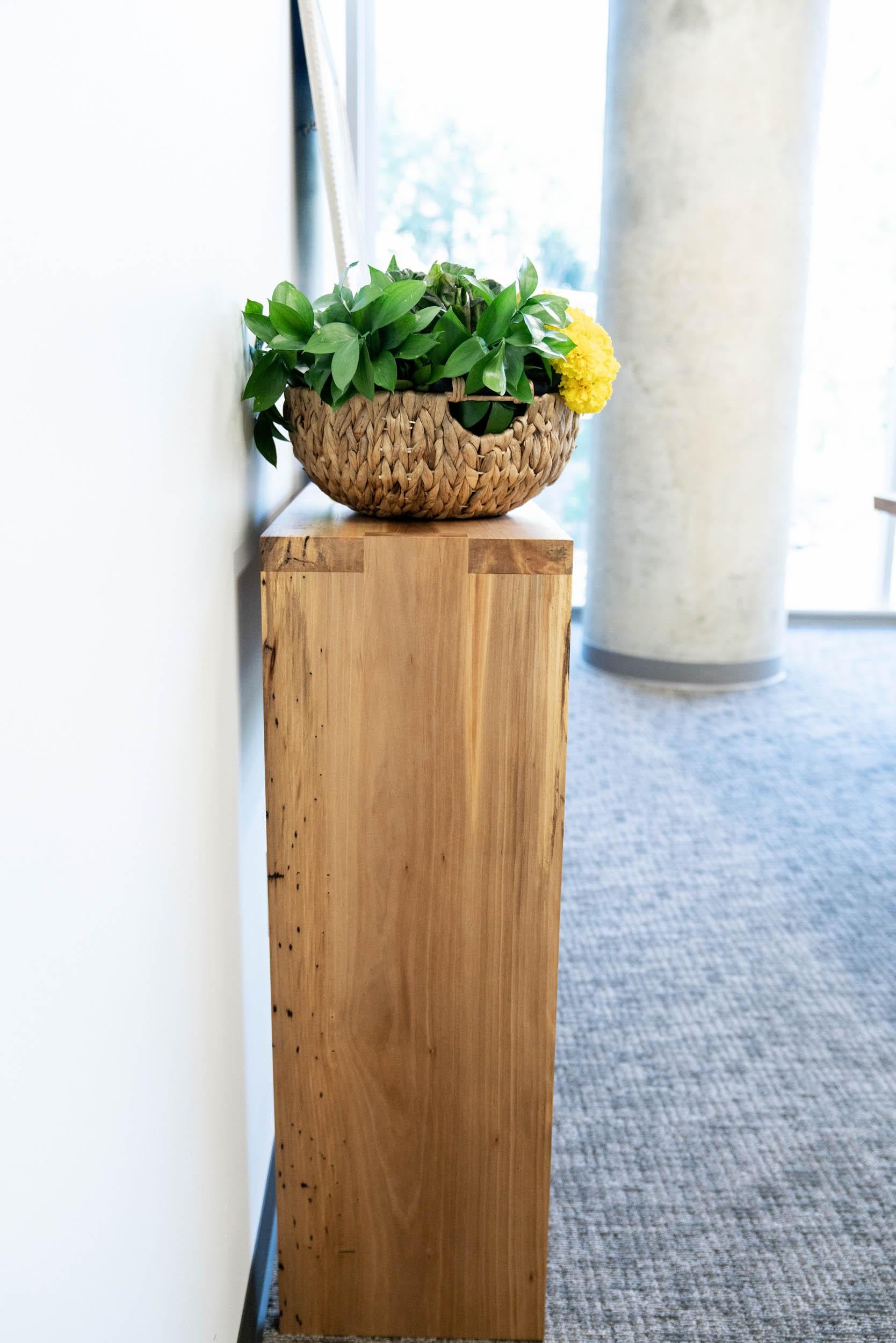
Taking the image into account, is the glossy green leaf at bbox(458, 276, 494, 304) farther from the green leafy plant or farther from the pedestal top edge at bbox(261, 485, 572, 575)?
the pedestal top edge at bbox(261, 485, 572, 575)

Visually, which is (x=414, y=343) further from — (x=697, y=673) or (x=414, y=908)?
(x=697, y=673)

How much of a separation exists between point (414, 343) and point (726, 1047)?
1.18m

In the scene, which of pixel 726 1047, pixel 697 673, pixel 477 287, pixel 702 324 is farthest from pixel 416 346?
pixel 697 673

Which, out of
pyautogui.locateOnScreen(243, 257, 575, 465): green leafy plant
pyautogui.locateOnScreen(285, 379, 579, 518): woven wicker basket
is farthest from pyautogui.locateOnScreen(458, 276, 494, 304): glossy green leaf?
pyautogui.locateOnScreen(285, 379, 579, 518): woven wicker basket

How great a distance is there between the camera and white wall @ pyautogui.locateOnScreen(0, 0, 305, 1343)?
0.41 metres

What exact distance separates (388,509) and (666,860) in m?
1.47

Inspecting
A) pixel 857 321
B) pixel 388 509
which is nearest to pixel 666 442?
pixel 857 321

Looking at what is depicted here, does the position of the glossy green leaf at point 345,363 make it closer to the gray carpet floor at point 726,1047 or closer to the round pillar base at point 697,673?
the gray carpet floor at point 726,1047

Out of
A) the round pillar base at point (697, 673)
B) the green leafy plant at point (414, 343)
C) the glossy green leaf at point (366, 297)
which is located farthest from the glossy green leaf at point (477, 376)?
the round pillar base at point (697, 673)

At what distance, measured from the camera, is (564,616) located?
0.95 metres

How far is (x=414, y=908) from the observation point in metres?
1.02

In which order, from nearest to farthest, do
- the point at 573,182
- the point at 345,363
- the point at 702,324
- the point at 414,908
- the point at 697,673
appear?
the point at 345,363, the point at 414,908, the point at 702,324, the point at 697,673, the point at 573,182

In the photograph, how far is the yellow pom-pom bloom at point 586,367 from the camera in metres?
0.95

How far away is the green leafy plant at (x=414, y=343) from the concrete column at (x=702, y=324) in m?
2.47
